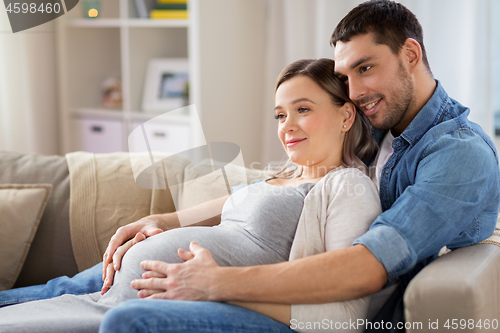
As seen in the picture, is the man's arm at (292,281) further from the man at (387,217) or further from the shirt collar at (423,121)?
the shirt collar at (423,121)

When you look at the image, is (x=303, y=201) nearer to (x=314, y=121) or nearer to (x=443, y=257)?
(x=314, y=121)

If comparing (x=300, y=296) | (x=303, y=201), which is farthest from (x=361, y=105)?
(x=300, y=296)

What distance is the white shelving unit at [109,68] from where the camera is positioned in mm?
2609

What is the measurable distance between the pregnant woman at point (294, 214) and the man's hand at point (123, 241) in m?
0.04

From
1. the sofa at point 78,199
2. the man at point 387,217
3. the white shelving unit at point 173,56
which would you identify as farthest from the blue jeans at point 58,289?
the white shelving unit at point 173,56

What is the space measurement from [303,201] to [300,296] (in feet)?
0.97

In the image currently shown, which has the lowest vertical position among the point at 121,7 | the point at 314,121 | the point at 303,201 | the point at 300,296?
the point at 300,296

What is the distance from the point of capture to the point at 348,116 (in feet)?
4.23

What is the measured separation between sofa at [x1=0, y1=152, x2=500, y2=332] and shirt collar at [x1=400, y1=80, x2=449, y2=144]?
598 millimetres

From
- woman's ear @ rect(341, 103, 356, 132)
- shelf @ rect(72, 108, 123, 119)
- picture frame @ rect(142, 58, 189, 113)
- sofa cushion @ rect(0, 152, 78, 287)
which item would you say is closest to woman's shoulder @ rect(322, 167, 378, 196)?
woman's ear @ rect(341, 103, 356, 132)

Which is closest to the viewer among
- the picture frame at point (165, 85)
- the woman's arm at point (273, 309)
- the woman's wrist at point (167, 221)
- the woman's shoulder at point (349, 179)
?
the woman's arm at point (273, 309)

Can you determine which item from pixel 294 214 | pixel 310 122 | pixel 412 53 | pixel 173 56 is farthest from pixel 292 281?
pixel 173 56

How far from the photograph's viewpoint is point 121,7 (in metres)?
2.59

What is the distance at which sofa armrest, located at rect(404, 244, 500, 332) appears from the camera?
861mm
